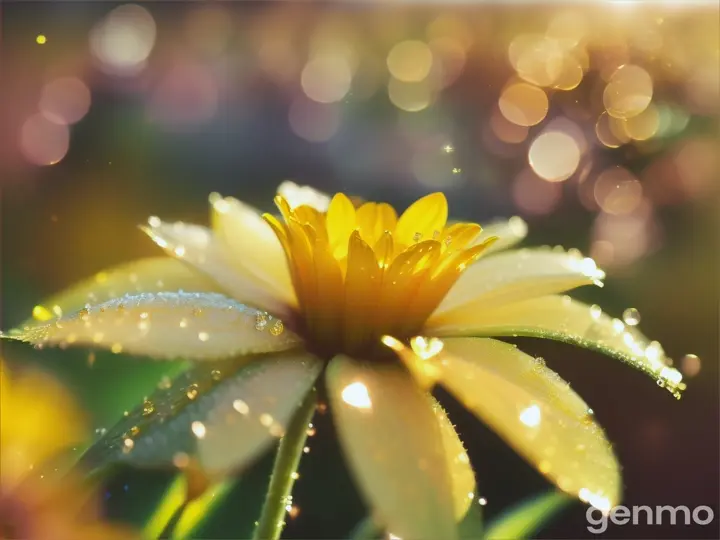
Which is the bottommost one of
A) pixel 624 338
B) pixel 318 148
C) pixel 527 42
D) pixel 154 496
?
pixel 154 496

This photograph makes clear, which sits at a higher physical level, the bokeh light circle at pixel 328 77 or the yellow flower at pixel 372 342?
the bokeh light circle at pixel 328 77

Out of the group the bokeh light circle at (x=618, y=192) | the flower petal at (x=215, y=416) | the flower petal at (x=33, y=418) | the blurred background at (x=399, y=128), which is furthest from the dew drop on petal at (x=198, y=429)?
the bokeh light circle at (x=618, y=192)

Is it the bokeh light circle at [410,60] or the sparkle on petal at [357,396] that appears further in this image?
the bokeh light circle at [410,60]

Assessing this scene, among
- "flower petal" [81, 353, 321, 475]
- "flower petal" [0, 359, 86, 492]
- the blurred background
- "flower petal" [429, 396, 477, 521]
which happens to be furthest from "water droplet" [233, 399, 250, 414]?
the blurred background

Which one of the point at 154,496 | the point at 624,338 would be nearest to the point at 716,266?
the point at 624,338

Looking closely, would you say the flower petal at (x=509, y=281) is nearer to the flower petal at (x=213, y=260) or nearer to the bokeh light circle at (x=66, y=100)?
the flower petal at (x=213, y=260)

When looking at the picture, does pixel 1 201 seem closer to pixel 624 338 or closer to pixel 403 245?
pixel 403 245
